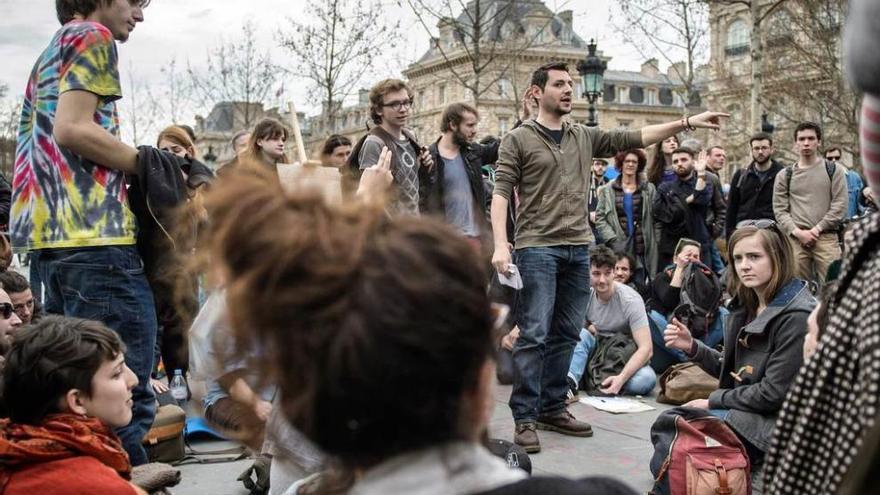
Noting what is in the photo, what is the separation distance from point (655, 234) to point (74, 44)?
6.87 metres

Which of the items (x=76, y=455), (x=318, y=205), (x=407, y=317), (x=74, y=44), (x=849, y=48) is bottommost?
(x=76, y=455)

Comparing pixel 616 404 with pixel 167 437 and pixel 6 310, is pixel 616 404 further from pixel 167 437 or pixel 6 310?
pixel 6 310

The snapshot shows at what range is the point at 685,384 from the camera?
6.24 meters

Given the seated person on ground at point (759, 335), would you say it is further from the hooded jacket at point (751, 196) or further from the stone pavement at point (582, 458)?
the hooded jacket at point (751, 196)

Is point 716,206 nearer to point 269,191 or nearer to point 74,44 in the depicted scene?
point 74,44

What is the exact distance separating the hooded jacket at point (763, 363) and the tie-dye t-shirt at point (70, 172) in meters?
2.79

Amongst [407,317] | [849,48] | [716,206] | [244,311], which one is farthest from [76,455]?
[716,206]

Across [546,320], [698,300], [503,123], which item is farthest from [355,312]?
[503,123]

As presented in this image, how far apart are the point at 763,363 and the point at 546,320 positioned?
1.33 meters

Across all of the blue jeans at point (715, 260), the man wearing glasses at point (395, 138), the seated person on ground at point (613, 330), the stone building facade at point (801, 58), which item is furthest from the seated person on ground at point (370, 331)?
the stone building facade at point (801, 58)

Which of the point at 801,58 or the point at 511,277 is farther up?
the point at 801,58

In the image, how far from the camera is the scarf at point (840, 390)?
4.03ft

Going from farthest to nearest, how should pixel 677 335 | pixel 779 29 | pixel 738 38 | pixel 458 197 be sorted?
pixel 738 38, pixel 779 29, pixel 458 197, pixel 677 335

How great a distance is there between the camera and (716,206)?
30.6 feet
